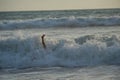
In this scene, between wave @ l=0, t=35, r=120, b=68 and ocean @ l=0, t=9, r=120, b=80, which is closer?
ocean @ l=0, t=9, r=120, b=80

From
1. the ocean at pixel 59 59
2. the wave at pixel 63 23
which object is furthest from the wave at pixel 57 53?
the wave at pixel 63 23

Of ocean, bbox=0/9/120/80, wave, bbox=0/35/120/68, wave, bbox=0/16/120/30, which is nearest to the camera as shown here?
ocean, bbox=0/9/120/80

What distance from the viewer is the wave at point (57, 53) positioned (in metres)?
8.40

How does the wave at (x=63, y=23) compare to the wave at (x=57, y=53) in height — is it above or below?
below

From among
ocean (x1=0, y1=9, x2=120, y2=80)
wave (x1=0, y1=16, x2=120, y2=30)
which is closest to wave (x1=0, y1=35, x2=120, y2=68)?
ocean (x1=0, y1=9, x2=120, y2=80)

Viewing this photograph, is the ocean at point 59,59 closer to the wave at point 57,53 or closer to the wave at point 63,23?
the wave at point 57,53

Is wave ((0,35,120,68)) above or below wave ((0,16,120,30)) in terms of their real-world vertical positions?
above

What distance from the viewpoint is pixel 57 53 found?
891cm

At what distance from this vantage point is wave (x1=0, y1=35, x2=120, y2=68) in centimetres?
840

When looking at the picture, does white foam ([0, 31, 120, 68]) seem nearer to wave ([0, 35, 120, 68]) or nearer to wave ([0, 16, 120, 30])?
wave ([0, 35, 120, 68])

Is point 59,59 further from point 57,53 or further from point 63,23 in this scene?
point 63,23

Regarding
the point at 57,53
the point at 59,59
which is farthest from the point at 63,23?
the point at 59,59

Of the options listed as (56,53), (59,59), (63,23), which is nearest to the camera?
(59,59)

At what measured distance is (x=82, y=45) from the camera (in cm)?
928
